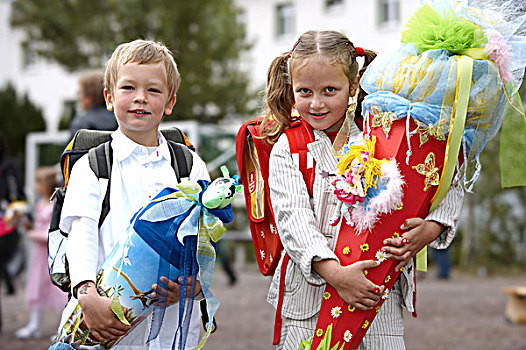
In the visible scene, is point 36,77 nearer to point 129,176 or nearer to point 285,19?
point 285,19

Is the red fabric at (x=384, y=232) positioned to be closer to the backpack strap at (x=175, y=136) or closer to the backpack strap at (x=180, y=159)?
the backpack strap at (x=180, y=159)

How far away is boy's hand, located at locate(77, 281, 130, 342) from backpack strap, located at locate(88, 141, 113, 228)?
296 mm

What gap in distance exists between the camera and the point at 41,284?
7.50 m

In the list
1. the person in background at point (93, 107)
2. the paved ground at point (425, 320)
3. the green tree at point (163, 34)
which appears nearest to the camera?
the person in background at point (93, 107)

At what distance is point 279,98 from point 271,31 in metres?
25.4

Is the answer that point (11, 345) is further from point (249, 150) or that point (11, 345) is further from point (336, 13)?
point (336, 13)

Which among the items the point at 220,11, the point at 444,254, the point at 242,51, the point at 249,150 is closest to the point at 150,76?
the point at 249,150

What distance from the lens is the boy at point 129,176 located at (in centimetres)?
268

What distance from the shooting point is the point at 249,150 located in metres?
3.06

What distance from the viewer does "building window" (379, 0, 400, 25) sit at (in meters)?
24.9

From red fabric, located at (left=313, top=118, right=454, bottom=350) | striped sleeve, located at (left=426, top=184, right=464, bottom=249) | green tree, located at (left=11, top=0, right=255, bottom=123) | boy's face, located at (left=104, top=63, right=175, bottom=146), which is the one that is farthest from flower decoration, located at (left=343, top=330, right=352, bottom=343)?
green tree, located at (left=11, top=0, right=255, bottom=123)

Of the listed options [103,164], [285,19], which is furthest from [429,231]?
[285,19]

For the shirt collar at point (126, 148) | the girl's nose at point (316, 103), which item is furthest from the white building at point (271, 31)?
the girl's nose at point (316, 103)

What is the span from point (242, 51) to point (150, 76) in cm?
1792
